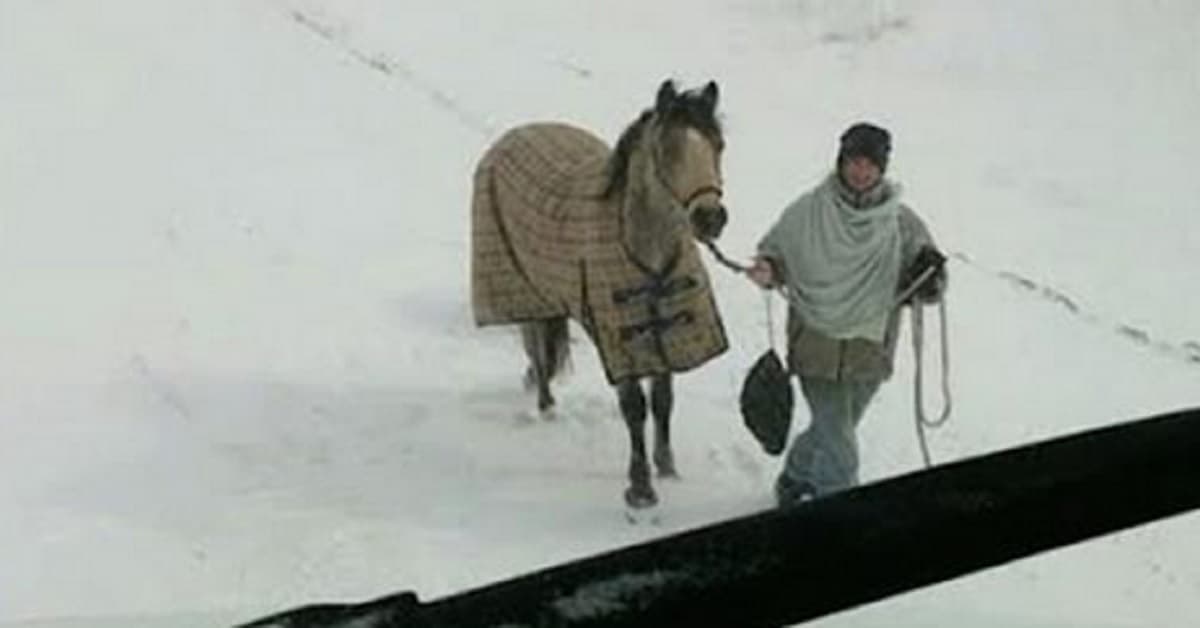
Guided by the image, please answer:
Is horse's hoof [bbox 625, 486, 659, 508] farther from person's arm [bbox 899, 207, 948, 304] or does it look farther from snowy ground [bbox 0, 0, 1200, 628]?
person's arm [bbox 899, 207, 948, 304]

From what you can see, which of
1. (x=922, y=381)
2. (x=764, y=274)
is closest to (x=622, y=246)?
(x=764, y=274)

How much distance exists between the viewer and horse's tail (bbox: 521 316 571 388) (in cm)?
246

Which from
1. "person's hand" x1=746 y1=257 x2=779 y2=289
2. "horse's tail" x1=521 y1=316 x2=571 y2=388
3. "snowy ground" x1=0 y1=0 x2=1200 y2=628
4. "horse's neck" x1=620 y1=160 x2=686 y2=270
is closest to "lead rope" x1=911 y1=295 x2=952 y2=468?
"snowy ground" x1=0 y1=0 x2=1200 y2=628

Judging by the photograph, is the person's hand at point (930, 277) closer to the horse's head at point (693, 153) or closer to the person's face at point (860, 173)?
the person's face at point (860, 173)

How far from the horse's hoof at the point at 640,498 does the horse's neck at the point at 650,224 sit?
0.26 metres

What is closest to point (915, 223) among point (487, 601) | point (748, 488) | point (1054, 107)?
point (748, 488)

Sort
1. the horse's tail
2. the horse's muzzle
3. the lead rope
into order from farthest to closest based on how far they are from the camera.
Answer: the horse's tail, the lead rope, the horse's muzzle

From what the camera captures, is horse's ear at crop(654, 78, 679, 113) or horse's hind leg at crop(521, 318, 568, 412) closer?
horse's ear at crop(654, 78, 679, 113)

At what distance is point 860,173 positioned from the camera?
2.06 meters

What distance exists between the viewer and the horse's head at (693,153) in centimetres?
201

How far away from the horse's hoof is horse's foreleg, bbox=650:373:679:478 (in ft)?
0.21

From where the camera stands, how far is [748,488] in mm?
2291

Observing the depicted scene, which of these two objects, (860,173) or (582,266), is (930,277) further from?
(582,266)

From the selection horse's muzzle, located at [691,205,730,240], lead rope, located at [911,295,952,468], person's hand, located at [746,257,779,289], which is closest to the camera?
horse's muzzle, located at [691,205,730,240]
